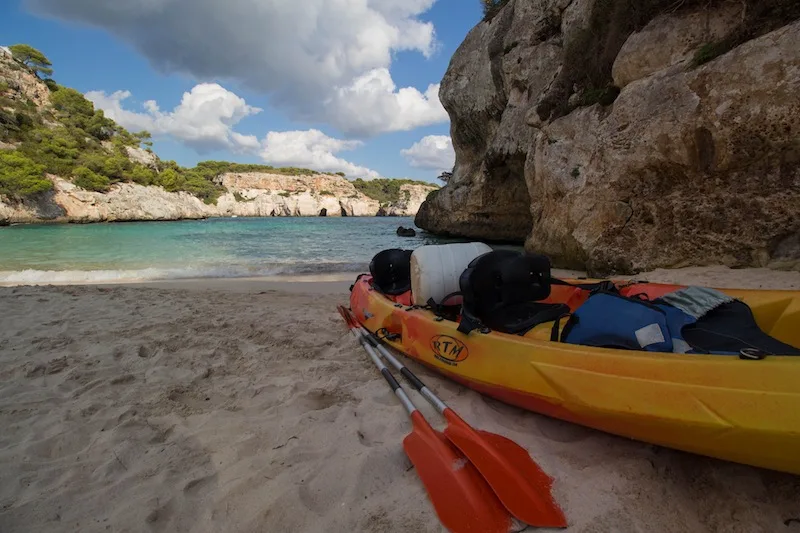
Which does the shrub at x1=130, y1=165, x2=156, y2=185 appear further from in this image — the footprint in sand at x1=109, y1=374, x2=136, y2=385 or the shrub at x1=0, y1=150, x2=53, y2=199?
the footprint in sand at x1=109, y1=374, x2=136, y2=385

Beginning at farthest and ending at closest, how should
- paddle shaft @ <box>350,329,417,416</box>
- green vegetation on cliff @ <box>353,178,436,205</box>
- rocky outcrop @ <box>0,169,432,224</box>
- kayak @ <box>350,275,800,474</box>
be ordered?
green vegetation on cliff @ <box>353,178,436,205</box> → rocky outcrop @ <box>0,169,432,224</box> → paddle shaft @ <box>350,329,417,416</box> → kayak @ <box>350,275,800,474</box>

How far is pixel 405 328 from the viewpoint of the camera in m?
3.52

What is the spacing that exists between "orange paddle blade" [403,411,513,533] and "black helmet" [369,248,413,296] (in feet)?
10.0

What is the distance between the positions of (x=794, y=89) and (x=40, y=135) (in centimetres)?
6091

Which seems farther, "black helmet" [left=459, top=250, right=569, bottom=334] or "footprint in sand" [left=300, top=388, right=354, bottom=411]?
"black helmet" [left=459, top=250, right=569, bottom=334]

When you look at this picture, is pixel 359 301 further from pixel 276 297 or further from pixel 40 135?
pixel 40 135

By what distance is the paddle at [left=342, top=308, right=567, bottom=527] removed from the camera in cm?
158

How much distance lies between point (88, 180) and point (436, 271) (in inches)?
2063

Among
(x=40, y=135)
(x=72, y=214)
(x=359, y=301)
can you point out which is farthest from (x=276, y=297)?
(x=40, y=135)

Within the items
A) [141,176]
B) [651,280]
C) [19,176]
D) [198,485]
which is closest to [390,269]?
[198,485]

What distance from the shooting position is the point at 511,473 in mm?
1758

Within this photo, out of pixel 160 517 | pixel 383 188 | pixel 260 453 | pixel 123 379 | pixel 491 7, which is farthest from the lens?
pixel 383 188

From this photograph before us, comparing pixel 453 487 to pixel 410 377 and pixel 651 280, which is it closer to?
pixel 410 377

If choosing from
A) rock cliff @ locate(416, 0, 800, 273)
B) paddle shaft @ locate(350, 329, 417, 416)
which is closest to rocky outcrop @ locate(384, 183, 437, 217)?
rock cliff @ locate(416, 0, 800, 273)
